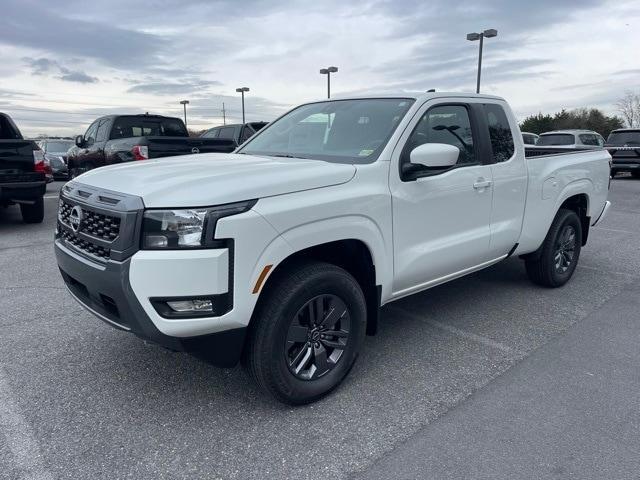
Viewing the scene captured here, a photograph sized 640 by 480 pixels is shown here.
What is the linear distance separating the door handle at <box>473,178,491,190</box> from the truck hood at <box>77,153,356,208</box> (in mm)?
1308

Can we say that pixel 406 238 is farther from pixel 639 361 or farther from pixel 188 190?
pixel 639 361

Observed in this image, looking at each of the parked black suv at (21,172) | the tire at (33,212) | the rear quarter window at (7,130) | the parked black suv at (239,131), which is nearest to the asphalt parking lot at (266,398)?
the parked black suv at (21,172)

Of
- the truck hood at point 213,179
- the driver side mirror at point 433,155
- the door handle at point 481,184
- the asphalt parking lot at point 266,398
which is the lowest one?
the asphalt parking lot at point 266,398

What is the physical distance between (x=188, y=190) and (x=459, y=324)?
274 cm

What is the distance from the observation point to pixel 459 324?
4.42 metres

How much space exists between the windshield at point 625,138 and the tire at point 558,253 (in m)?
14.1

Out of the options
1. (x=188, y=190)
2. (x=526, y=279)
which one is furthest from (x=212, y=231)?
(x=526, y=279)

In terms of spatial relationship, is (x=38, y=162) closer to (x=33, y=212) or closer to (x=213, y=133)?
(x=33, y=212)

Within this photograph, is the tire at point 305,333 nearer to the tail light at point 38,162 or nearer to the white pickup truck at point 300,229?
the white pickup truck at point 300,229

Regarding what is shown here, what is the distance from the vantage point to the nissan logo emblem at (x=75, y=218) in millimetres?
3000

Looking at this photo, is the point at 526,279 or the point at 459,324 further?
the point at 526,279

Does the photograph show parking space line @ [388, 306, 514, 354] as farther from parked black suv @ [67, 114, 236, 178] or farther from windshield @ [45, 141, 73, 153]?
windshield @ [45, 141, 73, 153]

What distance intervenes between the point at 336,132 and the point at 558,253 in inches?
115

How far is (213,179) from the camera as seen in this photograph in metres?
2.77
